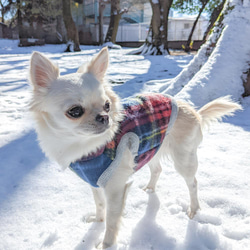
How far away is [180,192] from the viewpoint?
223 centimetres

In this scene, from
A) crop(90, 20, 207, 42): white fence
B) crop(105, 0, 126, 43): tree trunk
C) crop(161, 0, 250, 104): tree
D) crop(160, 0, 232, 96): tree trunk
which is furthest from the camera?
crop(90, 20, 207, 42): white fence

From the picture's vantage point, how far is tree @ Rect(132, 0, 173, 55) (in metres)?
11.2

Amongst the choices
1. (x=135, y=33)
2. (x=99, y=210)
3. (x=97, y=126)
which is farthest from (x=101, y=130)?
(x=135, y=33)

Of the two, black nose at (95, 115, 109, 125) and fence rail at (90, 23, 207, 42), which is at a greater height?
fence rail at (90, 23, 207, 42)

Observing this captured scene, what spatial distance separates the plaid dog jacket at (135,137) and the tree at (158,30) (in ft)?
35.2

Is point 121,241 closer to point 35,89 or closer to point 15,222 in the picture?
point 15,222

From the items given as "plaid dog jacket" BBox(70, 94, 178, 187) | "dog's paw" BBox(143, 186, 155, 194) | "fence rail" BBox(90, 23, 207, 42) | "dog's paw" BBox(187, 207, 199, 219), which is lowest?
"dog's paw" BBox(143, 186, 155, 194)

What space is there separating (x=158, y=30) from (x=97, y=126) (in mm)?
11582

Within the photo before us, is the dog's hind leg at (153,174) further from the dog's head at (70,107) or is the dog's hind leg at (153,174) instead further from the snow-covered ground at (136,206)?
the dog's head at (70,107)

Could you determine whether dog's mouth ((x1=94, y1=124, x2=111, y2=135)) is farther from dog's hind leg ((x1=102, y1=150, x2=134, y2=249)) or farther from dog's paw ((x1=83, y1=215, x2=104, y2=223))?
dog's paw ((x1=83, y1=215, x2=104, y2=223))

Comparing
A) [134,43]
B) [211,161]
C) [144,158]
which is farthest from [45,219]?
[134,43]

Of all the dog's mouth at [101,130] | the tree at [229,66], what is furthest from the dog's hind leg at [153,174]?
the tree at [229,66]

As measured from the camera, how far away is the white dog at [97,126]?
1435 mm

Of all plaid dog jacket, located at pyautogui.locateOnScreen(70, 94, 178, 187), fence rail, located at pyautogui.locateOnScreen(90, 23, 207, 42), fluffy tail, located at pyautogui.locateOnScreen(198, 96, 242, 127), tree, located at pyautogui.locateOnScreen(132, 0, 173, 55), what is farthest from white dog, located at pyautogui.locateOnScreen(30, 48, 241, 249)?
fence rail, located at pyautogui.locateOnScreen(90, 23, 207, 42)
